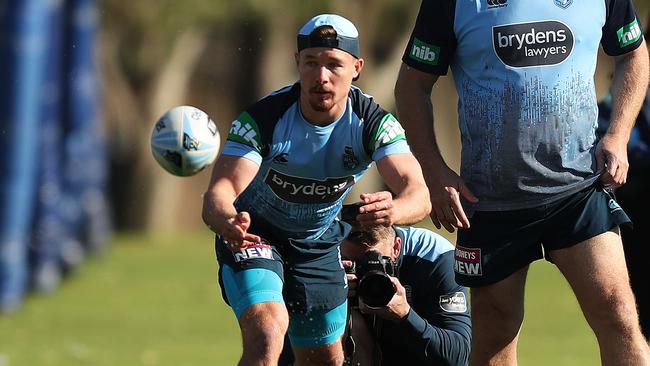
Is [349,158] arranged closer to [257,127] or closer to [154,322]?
[257,127]

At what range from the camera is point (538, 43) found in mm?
6617

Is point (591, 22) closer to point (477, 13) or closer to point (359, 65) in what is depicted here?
point (477, 13)

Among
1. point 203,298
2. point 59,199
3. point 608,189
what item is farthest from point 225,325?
point 608,189

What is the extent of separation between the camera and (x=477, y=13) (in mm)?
6688

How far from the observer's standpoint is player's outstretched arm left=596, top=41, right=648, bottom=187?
6641mm

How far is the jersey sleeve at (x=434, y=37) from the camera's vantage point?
6.77m

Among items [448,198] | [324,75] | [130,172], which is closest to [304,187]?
[324,75]

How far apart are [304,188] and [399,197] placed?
0.77m

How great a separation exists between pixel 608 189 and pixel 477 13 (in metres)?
1.07

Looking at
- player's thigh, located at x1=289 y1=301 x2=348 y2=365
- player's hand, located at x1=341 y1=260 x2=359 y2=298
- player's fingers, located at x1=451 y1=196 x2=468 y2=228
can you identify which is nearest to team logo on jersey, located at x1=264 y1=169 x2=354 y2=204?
player's hand, located at x1=341 y1=260 x2=359 y2=298

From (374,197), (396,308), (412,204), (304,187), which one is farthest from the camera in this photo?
(304,187)

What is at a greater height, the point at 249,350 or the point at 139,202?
the point at 249,350

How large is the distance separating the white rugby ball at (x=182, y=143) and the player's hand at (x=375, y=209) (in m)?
1.76

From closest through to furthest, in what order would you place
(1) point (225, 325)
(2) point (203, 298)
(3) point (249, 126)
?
(3) point (249, 126) < (1) point (225, 325) < (2) point (203, 298)
